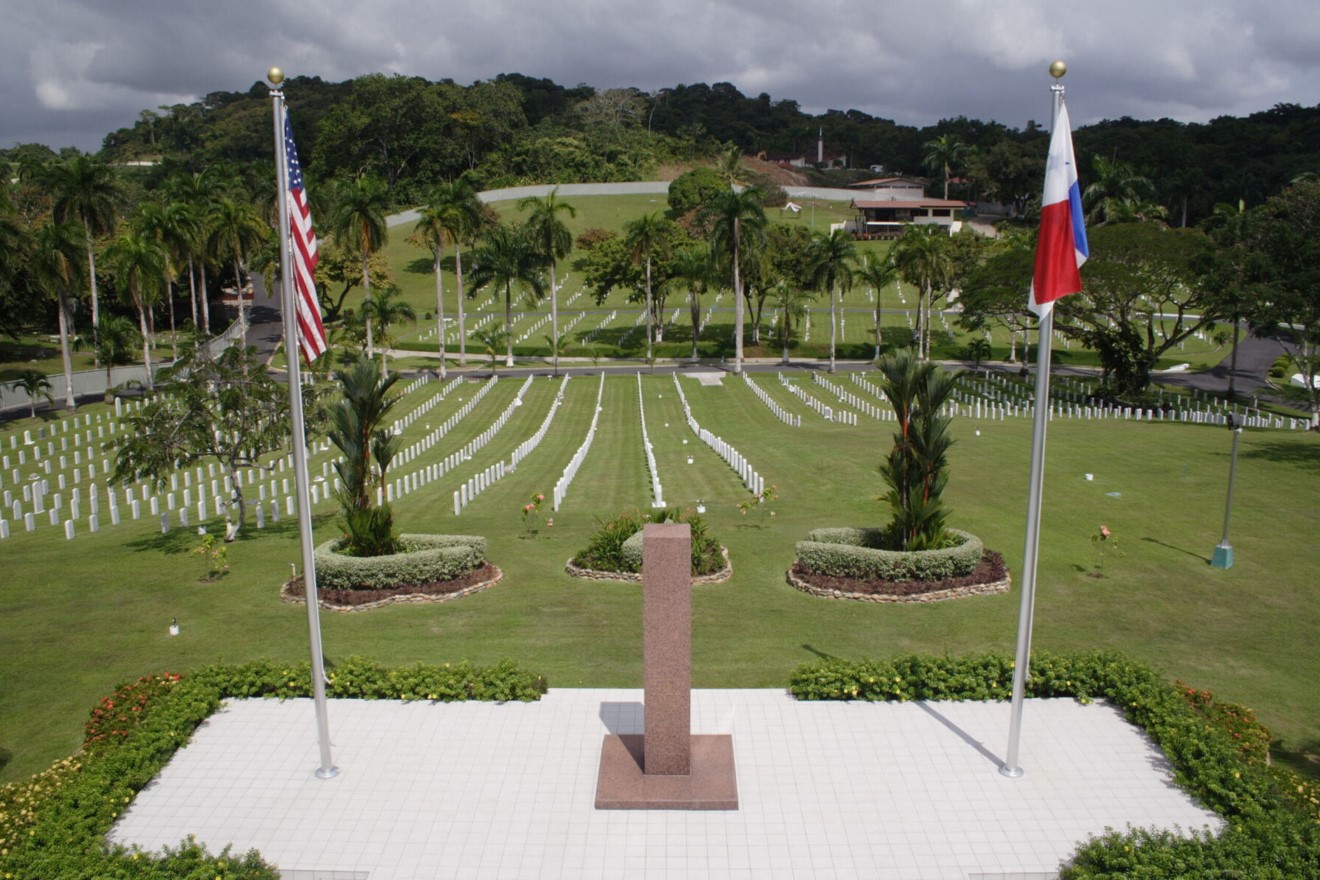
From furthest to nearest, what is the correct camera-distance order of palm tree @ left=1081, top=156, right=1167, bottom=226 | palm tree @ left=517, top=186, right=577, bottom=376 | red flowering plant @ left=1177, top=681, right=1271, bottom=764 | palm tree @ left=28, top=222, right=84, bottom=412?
palm tree @ left=1081, top=156, right=1167, bottom=226 → palm tree @ left=517, top=186, right=577, bottom=376 → palm tree @ left=28, top=222, right=84, bottom=412 → red flowering plant @ left=1177, top=681, right=1271, bottom=764

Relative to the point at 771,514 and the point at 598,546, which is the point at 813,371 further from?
the point at 598,546

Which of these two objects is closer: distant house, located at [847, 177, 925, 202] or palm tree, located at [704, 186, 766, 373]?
palm tree, located at [704, 186, 766, 373]

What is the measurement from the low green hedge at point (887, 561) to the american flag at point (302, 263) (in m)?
12.3

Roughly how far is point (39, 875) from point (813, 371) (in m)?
60.8

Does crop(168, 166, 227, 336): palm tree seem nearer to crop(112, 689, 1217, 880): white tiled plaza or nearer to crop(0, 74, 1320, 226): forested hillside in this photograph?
crop(0, 74, 1320, 226): forested hillside

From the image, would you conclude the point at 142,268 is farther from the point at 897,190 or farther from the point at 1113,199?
the point at 897,190

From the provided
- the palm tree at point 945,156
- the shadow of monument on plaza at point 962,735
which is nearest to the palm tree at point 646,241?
the shadow of monument on plaza at point 962,735

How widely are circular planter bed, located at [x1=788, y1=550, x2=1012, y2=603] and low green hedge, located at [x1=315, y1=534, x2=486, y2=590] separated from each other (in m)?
7.66

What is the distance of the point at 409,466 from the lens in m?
38.0

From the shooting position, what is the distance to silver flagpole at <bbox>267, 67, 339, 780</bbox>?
36.2 feet

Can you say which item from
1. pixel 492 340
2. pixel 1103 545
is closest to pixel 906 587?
pixel 1103 545

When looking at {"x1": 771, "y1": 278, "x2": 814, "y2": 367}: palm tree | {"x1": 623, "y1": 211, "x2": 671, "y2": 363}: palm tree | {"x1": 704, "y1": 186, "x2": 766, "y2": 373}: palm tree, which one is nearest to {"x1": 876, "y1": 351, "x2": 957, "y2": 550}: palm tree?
{"x1": 704, "y1": 186, "x2": 766, "y2": 373}: palm tree

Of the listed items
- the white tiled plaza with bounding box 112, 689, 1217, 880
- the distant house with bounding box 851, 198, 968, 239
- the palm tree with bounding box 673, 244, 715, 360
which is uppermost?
the distant house with bounding box 851, 198, 968, 239

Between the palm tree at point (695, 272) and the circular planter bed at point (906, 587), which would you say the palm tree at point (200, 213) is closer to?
the palm tree at point (695, 272)
